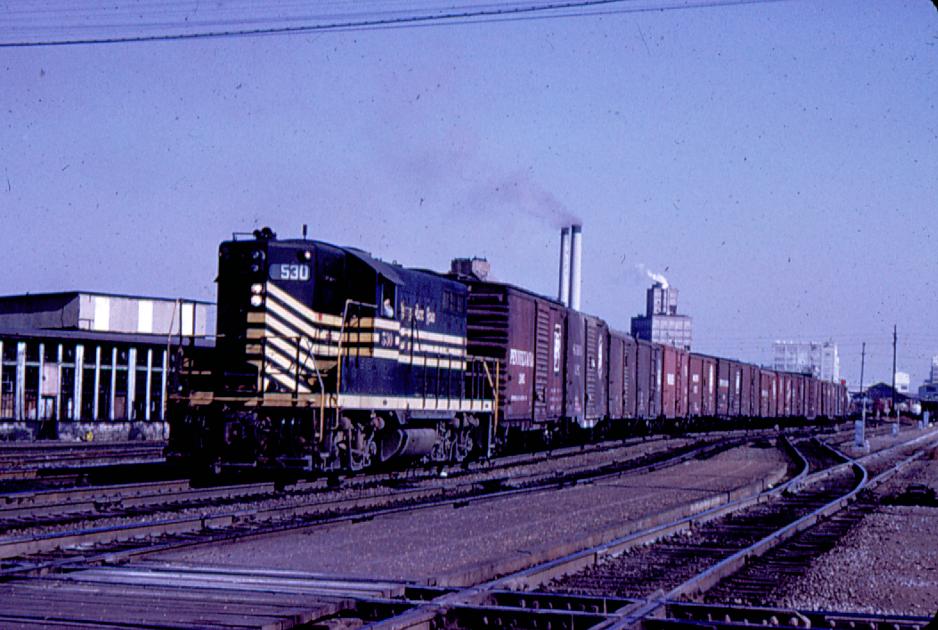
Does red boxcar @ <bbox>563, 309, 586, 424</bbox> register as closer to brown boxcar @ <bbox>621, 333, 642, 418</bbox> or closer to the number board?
brown boxcar @ <bbox>621, 333, 642, 418</bbox>

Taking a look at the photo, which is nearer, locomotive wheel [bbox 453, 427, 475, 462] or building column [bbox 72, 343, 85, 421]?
locomotive wheel [bbox 453, 427, 475, 462]

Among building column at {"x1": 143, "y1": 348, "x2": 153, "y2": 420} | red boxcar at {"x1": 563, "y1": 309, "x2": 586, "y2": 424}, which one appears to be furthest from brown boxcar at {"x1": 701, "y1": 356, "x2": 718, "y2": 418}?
building column at {"x1": 143, "y1": 348, "x2": 153, "y2": 420}

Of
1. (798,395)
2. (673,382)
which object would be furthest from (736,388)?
(798,395)

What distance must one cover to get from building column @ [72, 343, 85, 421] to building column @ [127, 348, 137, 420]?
6.72ft

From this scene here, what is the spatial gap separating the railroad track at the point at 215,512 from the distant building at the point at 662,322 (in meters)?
131

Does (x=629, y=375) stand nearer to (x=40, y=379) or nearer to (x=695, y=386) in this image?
(x=695, y=386)

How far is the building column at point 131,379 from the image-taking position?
123 ft

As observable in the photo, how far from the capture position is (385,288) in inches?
691

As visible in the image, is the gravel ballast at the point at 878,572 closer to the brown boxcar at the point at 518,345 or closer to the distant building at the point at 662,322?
the brown boxcar at the point at 518,345

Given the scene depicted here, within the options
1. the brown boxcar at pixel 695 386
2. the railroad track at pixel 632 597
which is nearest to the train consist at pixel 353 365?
the railroad track at pixel 632 597

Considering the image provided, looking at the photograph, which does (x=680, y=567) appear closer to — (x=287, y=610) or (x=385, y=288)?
(x=287, y=610)

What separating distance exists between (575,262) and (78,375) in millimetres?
25813

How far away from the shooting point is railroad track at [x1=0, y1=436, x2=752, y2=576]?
10.1 m

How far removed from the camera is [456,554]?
34.5ft
